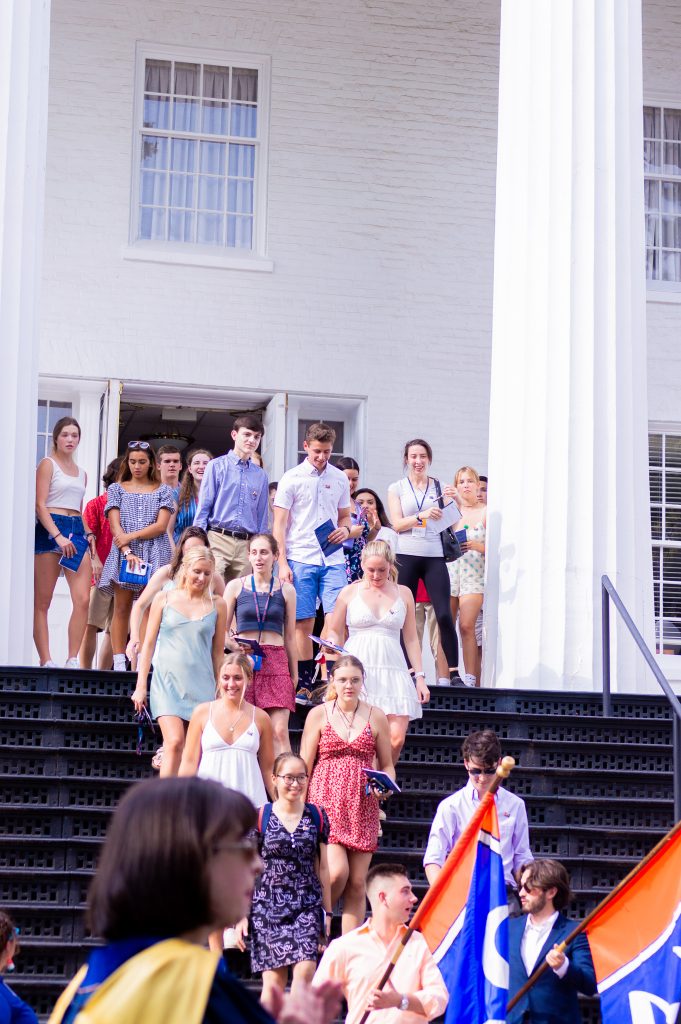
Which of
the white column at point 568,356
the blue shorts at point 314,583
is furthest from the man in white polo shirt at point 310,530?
the white column at point 568,356

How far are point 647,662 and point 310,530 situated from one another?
2335 millimetres

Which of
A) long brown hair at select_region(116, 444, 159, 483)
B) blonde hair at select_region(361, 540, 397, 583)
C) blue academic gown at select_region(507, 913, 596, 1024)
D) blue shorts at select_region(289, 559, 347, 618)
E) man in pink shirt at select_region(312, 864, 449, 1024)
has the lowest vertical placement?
blue academic gown at select_region(507, 913, 596, 1024)

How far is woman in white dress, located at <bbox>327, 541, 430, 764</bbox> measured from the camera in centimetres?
874

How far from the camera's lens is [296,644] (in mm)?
9602

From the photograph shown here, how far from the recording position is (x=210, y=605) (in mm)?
8672

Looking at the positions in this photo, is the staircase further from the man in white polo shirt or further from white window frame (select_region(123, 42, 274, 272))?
white window frame (select_region(123, 42, 274, 272))

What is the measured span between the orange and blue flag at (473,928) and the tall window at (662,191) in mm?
10911

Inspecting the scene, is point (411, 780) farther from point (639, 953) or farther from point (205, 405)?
point (205, 405)

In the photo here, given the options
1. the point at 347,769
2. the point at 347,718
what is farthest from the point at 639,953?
the point at 347,718

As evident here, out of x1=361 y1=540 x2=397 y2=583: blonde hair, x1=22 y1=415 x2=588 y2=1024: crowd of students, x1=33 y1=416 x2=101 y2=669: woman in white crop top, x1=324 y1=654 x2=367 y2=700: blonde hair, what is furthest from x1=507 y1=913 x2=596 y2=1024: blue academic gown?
x1=33 y1=416 x2=101 y2=669: woman in white crop top

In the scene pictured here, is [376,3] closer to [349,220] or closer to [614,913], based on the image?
[349,220]

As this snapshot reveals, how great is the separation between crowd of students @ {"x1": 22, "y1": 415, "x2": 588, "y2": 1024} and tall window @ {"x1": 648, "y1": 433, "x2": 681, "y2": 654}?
10.2 ft

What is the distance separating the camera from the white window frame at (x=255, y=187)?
14.6 metres

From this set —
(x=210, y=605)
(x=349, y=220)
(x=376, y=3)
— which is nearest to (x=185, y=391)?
(x=349, y=220)
